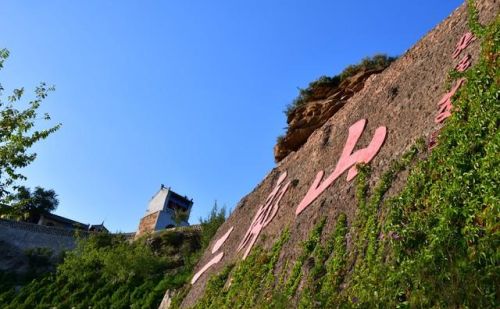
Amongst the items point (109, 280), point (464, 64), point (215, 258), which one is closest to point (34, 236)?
point (109, 280)

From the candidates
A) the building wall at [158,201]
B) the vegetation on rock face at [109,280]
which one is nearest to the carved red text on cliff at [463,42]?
the vegetation on rock face at [109,280]

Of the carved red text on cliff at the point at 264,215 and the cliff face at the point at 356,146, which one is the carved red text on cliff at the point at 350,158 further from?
the carved red text on cliff at the point at 264,215

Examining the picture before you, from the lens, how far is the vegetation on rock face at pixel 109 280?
1405cm

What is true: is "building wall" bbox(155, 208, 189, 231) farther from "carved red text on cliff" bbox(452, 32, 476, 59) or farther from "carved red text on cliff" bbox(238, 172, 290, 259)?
"carved red text on cliff" bbox(452, 32, 476, 59)

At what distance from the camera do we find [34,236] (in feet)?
88.9

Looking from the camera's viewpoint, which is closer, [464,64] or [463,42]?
[464,64]

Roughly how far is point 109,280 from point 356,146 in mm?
11391

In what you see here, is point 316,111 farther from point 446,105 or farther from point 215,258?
point 446,105

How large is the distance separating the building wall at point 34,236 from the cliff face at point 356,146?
1882 cm

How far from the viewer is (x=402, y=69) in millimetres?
7793

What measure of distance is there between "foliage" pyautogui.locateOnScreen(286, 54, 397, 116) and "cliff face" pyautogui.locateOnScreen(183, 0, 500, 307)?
271 centimetres

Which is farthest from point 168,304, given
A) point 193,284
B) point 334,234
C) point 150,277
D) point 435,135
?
point 435,135

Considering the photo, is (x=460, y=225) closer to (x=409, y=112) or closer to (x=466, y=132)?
(x=466, y=132)

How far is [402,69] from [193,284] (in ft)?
21.7
